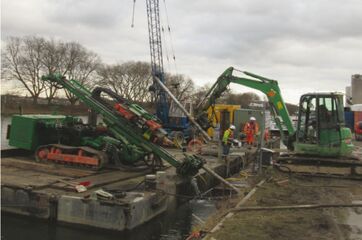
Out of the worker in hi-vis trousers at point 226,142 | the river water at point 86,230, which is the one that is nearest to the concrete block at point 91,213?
the river water at point 86,230

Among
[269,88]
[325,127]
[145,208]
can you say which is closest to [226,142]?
[269,88]

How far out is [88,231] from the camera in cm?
966

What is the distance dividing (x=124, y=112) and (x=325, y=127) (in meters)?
6.35

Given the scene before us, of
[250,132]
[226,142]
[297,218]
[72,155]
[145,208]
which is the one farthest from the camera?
[250,132]

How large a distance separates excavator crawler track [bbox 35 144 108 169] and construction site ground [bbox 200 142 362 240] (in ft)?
14.8

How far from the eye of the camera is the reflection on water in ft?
31.3

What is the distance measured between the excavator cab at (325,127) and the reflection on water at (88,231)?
178 inches

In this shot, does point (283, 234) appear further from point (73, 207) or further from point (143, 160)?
point (143, 160)

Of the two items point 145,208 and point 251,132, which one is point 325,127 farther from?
point 251,132

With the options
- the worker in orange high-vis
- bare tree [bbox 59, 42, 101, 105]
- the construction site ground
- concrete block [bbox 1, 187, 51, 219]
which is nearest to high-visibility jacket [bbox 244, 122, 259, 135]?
the worker in orange high-vis

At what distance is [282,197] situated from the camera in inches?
402

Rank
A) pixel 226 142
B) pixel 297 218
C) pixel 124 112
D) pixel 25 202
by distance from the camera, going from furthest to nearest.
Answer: pixel 226 142 < pixel 124 112 < pixel 25 202 < pixel 297 218

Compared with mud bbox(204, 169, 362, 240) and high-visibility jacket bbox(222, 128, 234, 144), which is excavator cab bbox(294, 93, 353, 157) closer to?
mud bbox(204, 169, 362, 240)

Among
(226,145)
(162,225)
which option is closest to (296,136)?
(226,145)
